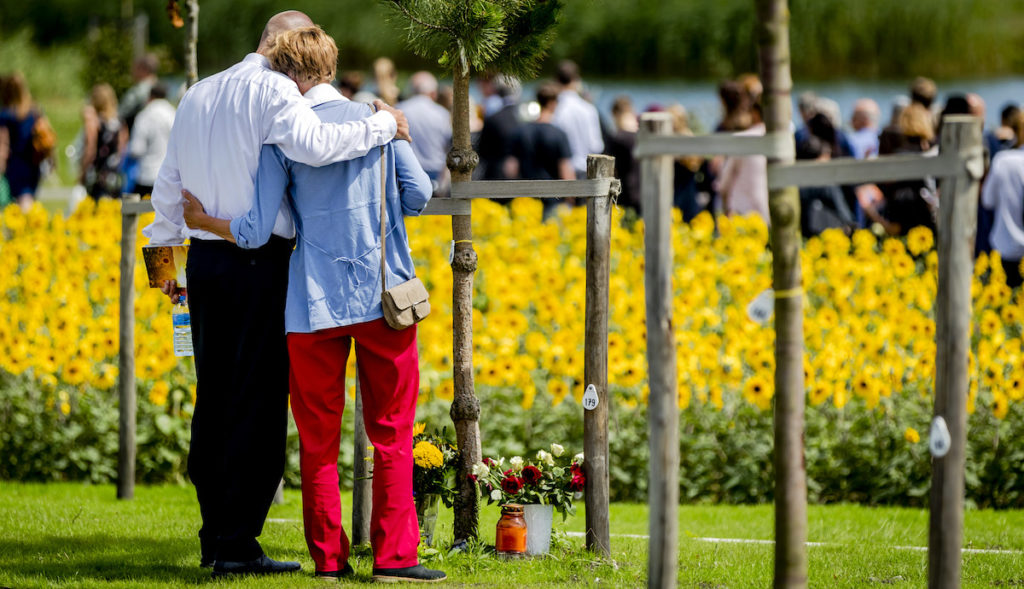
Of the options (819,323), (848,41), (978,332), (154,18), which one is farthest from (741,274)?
(154,18)

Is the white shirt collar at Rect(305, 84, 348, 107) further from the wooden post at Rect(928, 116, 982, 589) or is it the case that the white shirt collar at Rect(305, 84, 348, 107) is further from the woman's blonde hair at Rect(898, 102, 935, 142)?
the woman's blonde hair at Rect(898, 102, 935, 142)

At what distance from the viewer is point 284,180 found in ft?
14.2

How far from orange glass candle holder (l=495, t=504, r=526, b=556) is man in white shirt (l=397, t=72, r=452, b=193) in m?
6.57

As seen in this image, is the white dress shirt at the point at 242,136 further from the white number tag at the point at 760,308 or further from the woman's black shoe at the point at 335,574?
the white number tag at the point at 760,308

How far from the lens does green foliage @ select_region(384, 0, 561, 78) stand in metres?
4.68

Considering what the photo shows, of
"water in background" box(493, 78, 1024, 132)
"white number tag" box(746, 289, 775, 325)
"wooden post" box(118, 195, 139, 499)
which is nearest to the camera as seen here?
"white number tag" box(746, 289, 775, 325)

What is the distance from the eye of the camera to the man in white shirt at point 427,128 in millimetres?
11266

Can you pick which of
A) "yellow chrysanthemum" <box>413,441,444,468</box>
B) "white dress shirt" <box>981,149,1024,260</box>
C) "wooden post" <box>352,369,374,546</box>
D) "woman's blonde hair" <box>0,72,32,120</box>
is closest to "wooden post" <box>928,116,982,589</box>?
"yellow chrysanthemum" <box>413,441,444,468</box>

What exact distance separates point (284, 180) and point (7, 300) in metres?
3.86

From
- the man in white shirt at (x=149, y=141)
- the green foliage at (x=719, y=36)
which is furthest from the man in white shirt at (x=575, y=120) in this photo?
the green foliage at (x=719, y=36)

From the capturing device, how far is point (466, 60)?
469cm

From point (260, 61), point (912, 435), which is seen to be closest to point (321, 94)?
point (260, 61)

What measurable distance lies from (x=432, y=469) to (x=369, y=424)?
553 millimetres

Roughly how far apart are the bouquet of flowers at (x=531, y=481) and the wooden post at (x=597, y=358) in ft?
0.22
